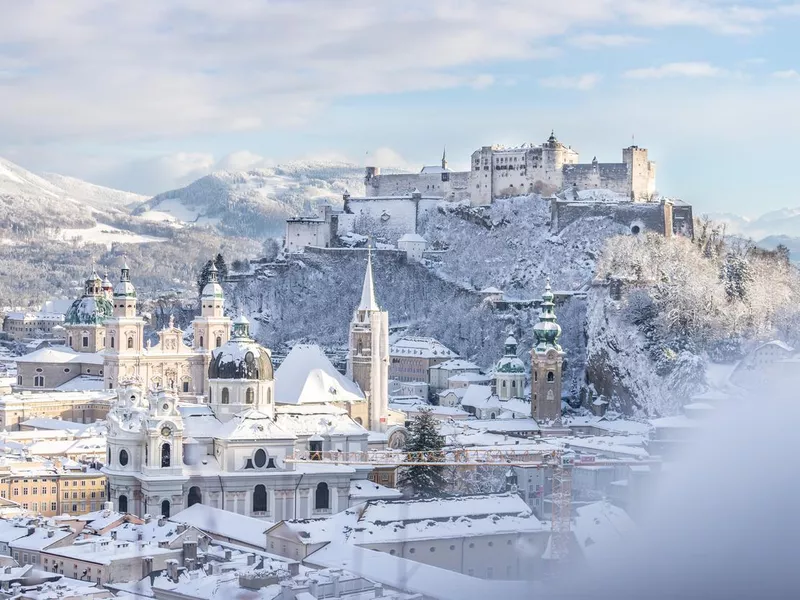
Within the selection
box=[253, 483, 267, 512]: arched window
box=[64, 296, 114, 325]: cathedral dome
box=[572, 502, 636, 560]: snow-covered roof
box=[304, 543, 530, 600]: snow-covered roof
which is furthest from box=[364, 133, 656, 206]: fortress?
box=[304, 543, 530, 600]: snow-covered roof

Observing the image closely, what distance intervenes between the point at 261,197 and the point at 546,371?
399ft

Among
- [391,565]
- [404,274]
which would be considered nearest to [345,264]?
[404,274]

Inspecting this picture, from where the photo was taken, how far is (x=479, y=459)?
54.0m

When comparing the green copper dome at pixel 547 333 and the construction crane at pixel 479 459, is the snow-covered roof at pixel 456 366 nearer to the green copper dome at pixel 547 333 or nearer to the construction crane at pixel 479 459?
the green copper dome at pixel 547 333

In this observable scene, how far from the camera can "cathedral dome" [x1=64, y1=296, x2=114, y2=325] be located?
75625 millimetres

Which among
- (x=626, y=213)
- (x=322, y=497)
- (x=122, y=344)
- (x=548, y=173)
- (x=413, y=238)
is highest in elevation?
(x=548, y=173)

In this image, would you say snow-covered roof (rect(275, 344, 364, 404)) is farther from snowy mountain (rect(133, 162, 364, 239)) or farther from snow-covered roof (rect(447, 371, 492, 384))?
snowy mountain (rect(133, 162, 364, 239))

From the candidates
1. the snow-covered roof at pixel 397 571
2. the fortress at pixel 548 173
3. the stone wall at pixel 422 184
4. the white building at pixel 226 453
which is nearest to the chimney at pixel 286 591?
the snow-covered roof at pixel 397 571

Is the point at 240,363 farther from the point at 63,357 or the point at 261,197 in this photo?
the point at 261,197

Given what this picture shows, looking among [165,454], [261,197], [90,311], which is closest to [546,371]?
[90,311]

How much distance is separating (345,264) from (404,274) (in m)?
3.56

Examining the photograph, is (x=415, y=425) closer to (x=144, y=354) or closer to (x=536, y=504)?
(x=536, y=504)

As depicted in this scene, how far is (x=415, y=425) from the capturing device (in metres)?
54.5

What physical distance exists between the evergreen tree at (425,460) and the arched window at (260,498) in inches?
197
